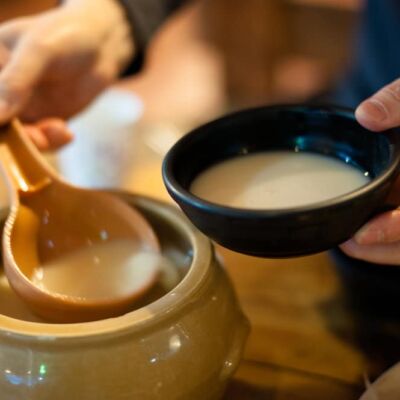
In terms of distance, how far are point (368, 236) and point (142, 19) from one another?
0.69 m

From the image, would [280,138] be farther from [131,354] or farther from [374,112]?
[131,354]

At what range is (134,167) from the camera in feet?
3.56

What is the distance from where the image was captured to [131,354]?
20.5 inches

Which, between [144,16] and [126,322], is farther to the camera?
[144,16]

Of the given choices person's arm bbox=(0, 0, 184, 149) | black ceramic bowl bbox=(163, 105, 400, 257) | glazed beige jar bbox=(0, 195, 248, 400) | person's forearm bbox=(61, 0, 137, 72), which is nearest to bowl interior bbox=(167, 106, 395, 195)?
black ceramic bowl bbox=(163, 105, 400, 257)

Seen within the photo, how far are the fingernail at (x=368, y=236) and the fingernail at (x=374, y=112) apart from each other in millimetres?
101

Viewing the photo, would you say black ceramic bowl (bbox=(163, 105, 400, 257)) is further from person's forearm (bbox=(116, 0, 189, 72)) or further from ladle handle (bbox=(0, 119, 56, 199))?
person's forearm (bbox=(116, 0, 189, 72))

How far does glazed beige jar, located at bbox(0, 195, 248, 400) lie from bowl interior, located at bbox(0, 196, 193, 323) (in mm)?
76

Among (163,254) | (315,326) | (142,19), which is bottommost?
(315,326)

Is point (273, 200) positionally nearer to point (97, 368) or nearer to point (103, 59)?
→ point (97, 368)

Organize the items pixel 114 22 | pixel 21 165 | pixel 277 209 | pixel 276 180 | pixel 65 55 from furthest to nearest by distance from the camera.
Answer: pixel 114 22
pixel 65 55
pixel 21 165
pixel 276 180
pixel 277 209

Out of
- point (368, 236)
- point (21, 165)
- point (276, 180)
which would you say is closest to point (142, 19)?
point (21, 165)

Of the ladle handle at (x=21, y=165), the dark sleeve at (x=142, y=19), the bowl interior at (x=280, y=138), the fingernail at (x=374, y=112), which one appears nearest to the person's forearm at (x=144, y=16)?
the dark sleeve at (x=142, y=19)

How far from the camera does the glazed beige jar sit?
512 mm
